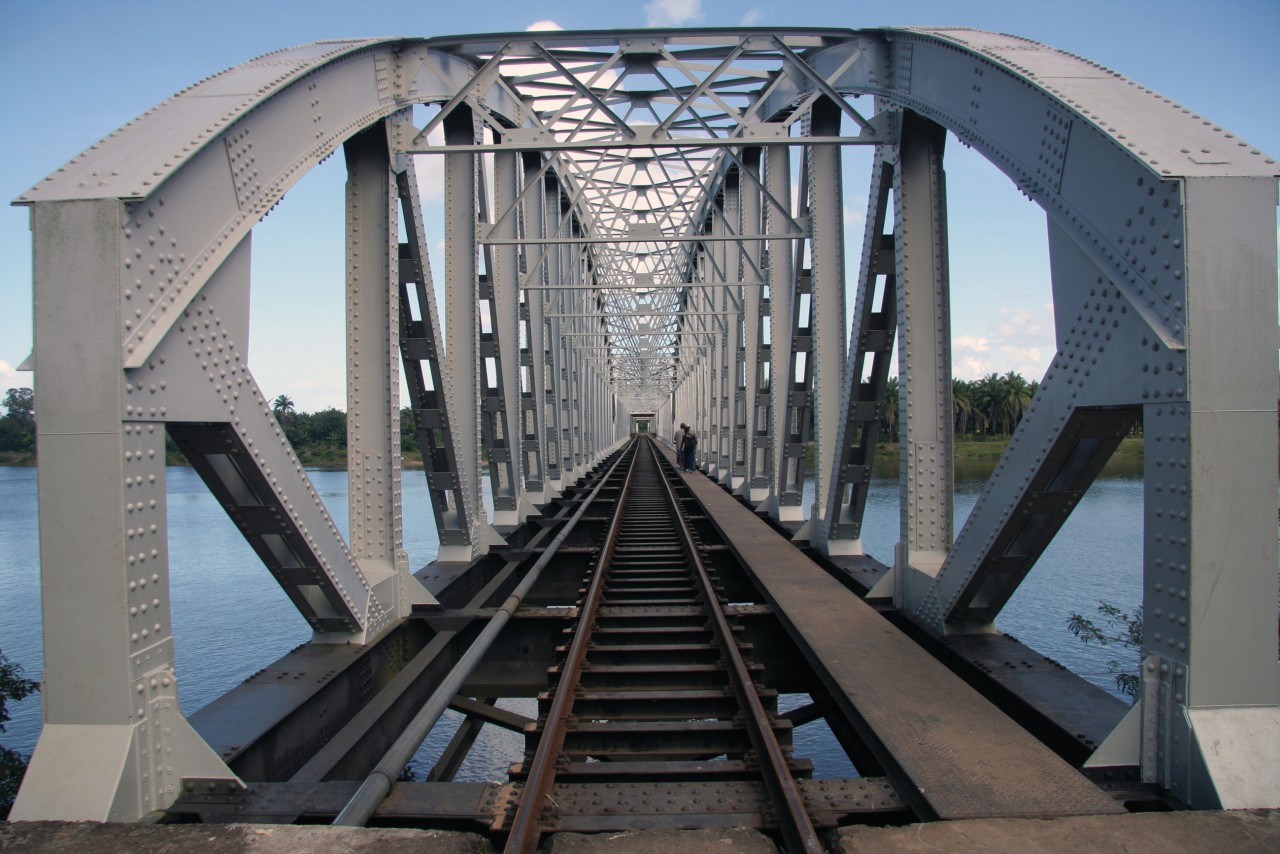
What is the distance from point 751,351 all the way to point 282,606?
11.6m

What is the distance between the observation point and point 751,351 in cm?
1817

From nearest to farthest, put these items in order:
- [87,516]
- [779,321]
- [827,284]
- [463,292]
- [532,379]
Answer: [87,516] → [463,292] → [827,284] → [779,321] → [532,379]

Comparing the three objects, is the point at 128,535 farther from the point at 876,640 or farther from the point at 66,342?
the point at 876,640

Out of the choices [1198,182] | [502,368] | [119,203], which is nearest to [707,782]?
[1198,182]

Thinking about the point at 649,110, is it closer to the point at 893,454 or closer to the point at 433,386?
the point at 433,386

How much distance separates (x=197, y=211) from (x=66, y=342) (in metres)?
1.00

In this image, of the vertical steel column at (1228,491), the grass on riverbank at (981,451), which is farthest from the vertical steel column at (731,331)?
the grass on riverbank at (981,451)

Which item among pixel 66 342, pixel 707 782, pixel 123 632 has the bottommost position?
pixel 707 782

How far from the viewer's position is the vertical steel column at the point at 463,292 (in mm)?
10523

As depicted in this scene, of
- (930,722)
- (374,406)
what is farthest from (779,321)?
(930,722)

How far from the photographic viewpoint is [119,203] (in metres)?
3.71

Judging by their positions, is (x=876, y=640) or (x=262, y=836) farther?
(x=876, y=640)

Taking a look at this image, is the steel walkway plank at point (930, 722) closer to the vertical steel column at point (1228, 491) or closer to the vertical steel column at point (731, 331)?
the vertical steel column at point (1228, 491)

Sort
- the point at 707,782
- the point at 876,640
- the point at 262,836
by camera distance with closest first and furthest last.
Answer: the point at 262,836 < the point at 707,782 < the point at 876,640
